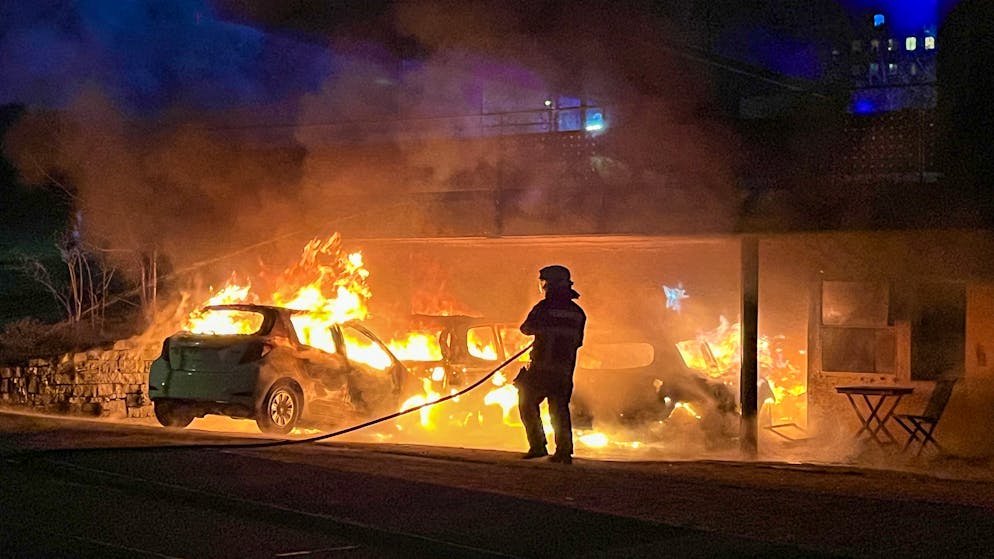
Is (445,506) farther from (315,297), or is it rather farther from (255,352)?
(315,297)

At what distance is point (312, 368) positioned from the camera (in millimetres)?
12219

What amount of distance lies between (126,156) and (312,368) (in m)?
9.07

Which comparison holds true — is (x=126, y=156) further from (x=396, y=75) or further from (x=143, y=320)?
(x=396, y=75)

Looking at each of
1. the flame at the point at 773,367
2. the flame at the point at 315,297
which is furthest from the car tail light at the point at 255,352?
the flame at the point at 773,367

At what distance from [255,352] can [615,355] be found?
406 cm

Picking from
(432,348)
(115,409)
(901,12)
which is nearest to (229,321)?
(432,348)

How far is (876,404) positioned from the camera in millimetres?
12547

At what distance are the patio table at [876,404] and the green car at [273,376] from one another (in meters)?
5.24

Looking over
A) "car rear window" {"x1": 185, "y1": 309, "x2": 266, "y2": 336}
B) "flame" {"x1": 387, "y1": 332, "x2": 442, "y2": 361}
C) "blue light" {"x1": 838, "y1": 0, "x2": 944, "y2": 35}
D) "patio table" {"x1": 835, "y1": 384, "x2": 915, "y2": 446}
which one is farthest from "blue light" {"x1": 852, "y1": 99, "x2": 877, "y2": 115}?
Result: "car rear window" {"x1": 185, "y1": 309, "x2": 266, "y2": 336}

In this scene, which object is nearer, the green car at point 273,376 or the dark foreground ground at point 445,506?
the dark foreground ground at point 445,506

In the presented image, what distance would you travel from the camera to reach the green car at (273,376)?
11.7m

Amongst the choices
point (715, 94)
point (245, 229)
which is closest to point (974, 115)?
point (715, 94)

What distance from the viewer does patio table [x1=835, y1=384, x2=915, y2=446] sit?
11867mm

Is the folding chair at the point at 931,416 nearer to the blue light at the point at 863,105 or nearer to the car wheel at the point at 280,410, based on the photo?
the blue light at the point at 863,105
